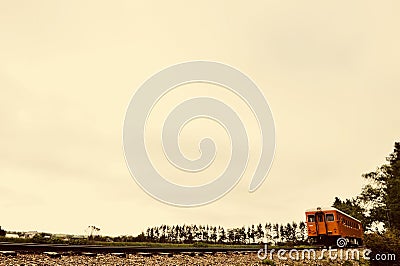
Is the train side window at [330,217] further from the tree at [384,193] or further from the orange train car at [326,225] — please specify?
the tree at [384,193]

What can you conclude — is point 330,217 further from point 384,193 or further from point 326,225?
point 384,193

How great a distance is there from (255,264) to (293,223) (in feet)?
240

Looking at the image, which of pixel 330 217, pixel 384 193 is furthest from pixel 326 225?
pixel 384 193

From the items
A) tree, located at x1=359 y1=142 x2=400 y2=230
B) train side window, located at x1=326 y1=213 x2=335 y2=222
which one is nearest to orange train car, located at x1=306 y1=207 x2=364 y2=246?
train side window, located at x1=326 y1=213 x2=335 y2=222

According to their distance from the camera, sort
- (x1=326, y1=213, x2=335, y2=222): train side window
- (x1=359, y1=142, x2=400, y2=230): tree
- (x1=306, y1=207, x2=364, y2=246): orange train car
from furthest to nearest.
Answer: (x1=359, y1=142, x2=400, y2=230): tree
(x1=326, y1=213, x2=335, y2=222): train side window
(x1=306, y1=207, x2=364, y2=246): orange train car

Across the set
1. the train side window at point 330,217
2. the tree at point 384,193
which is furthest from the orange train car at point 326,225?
the tree at point 384,193

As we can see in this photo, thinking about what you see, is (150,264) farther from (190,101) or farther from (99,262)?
(190,101)

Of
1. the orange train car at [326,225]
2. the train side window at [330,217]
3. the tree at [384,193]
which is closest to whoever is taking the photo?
the orange train car at [326,225]

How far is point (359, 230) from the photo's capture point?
113 ft

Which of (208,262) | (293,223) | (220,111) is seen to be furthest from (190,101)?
(293,223)

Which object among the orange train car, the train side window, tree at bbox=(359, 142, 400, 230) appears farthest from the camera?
tree at bbox=(359, 142, 400, 230)

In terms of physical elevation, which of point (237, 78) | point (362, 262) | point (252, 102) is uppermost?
point (237, 78)

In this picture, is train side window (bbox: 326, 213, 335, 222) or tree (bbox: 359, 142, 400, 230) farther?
tree (bbox: 359, 142, 400, 230)

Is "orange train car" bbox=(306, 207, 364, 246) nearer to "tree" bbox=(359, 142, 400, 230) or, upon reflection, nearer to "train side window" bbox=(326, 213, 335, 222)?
"train side window" bbox=(326, 213, 335, 222)
